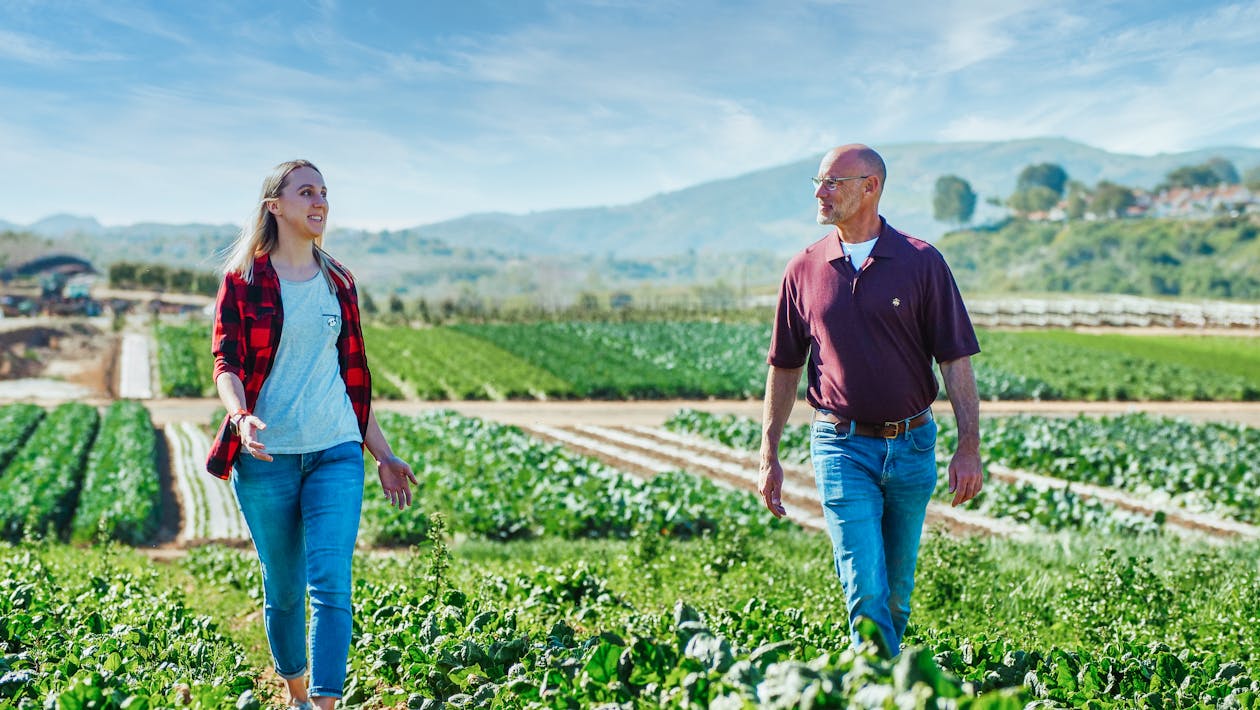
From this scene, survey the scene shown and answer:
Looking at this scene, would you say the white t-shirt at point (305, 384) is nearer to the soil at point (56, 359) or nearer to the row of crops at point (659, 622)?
the row of crops at point (659, 622)

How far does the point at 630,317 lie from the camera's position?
49.8 metres

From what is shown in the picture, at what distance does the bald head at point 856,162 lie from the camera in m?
3.65

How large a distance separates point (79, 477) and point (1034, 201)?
179m

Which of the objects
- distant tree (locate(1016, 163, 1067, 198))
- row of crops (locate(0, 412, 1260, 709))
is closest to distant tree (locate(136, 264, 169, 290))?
row of crops (locate(0, 412, 1260, 709))

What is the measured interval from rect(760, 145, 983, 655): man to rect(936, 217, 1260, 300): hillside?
88.4 meters

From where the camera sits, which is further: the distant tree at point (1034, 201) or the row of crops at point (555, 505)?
the distant tree at point (1034, 201)

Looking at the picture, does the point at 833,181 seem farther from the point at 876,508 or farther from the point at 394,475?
the point at 394,475

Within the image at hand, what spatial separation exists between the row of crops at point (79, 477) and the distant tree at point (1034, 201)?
560ft

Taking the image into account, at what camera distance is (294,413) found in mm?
3500

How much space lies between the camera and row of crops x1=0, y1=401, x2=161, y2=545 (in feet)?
34.8

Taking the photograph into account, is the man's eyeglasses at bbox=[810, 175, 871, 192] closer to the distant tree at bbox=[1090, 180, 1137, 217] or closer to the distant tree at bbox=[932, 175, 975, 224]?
the distant tree at bbox=[1090, 180, 1137, 217]

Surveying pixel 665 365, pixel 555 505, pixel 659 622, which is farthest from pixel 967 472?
pixel 665 365

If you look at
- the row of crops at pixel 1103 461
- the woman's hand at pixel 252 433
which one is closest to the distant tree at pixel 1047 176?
the row of crops at pixel 1103 461

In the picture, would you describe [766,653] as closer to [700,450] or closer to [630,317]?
[700,450]
